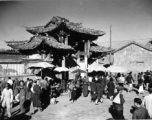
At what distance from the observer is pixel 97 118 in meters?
7.78

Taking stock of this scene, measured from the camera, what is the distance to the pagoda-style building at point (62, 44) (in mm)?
14570

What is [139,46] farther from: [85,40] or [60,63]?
[60,63]

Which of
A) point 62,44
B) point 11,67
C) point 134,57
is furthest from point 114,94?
point 134,57

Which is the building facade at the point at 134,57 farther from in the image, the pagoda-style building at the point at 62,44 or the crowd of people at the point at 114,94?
the crowd of people at the point at 114,94

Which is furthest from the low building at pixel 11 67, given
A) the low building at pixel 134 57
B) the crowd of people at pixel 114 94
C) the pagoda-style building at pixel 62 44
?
the low building at pixel 134 57

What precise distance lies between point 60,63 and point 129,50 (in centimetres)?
1962

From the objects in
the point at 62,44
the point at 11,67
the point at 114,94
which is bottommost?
the point at 114,94

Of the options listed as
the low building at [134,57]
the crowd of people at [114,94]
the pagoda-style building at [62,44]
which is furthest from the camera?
the low building at [134,57]

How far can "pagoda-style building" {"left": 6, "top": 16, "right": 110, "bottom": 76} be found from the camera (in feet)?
47.8

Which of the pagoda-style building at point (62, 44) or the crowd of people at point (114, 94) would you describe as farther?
the pagoda-style building at point (62, 44)

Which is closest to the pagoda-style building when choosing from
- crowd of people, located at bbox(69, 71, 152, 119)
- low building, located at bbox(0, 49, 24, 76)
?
low building, located at bbox(0, 49, 24, 76)

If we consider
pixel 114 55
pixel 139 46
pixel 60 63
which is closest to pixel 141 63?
pixel 139 46

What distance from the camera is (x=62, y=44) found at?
50.8 ft

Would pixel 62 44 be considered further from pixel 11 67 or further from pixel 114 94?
pixel 114 94
